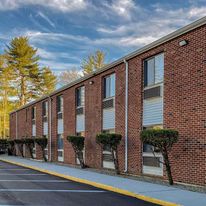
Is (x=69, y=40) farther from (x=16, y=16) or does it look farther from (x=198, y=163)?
(x=198, y=163)

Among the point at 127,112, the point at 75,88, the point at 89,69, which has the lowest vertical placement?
the point at 127,112

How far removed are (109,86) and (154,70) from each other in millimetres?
4560

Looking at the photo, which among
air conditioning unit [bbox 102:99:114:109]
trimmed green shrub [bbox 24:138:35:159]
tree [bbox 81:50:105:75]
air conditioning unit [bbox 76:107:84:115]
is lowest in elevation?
trimmed green shrub [bbox 24:138:35:159]

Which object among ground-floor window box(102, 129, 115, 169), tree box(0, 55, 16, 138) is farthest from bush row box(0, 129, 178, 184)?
tree box(0, 55, 16, 138)

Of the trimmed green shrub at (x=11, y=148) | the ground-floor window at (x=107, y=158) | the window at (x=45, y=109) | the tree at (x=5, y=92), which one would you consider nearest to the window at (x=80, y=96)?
the ground-floor window at (x=107, y=158)

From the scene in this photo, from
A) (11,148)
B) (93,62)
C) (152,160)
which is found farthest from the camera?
(93,62)

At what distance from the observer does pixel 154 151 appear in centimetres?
1522

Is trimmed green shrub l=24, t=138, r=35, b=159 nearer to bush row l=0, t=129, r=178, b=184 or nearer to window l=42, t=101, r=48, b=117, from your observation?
window l=42, t=101, r=48, b=117

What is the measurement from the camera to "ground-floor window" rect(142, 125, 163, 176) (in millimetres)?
15105

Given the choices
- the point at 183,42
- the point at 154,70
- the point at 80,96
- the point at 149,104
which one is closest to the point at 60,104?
the point at 80,96

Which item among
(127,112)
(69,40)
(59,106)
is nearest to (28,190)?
(127,112)

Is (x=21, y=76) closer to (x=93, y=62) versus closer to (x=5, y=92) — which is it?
(x=5, y=92)

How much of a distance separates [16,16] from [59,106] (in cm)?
707

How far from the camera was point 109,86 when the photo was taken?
20172mm
